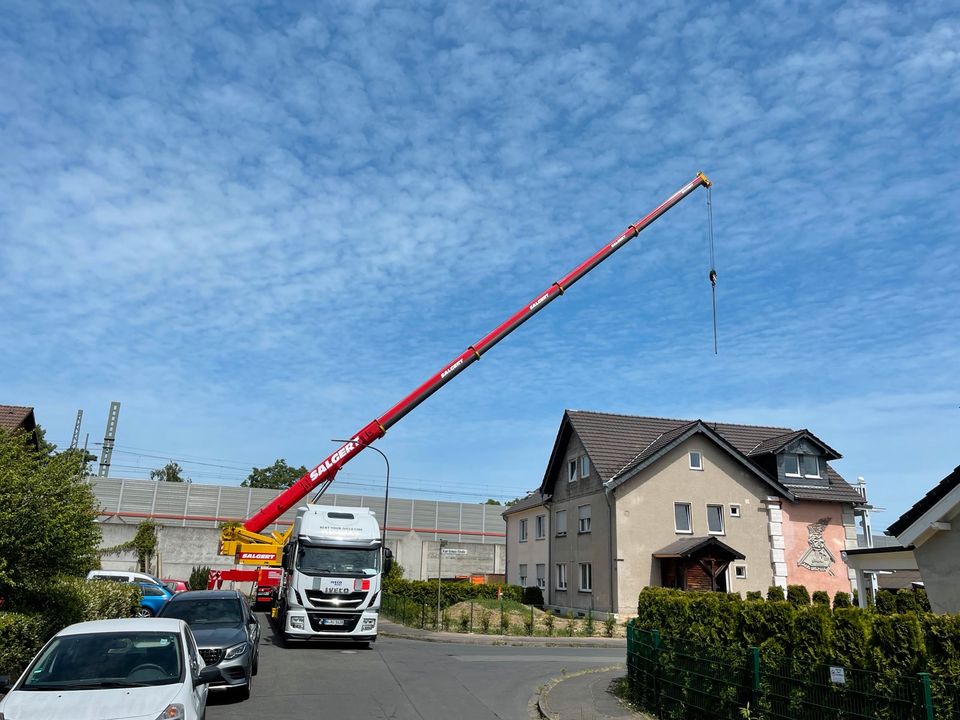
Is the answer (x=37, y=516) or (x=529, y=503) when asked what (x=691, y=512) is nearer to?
(x=529, y=503)

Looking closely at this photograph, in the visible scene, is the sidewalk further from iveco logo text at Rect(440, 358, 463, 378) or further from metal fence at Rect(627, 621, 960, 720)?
iveco logo text at Rect(440, 358, 463, 378)

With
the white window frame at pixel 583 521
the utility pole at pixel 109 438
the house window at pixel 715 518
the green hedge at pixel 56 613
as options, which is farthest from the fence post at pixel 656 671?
the utility pole at pixel 109 438

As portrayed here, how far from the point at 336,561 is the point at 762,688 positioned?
13.3 metres

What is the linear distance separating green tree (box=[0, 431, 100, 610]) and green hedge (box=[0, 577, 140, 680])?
0.64 m

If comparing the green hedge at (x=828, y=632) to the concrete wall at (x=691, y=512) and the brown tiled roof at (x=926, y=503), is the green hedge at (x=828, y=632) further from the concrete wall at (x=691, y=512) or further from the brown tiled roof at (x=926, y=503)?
the concrete wall at (x=691, y=512)

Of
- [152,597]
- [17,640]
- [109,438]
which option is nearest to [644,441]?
[152,597]

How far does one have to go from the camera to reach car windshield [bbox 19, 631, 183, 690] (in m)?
7.63

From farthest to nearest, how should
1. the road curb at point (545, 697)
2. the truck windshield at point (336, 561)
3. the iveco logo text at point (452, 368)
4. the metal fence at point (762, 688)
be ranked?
the iveco logo text at point (452, 368), the truck windshield at point (336, 561), the road curb at point (545, 697), the metal fence at point (762, 688)

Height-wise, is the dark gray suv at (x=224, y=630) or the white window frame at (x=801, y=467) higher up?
the white window frame at (x=801, y=467)

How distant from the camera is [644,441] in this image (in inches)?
1464

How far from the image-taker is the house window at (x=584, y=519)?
116 ft

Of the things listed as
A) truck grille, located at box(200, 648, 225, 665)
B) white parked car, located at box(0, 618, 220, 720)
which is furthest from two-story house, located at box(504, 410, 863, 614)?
white parked car, located at box(0, 618, 220, 720)

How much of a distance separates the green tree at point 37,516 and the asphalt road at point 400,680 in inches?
157

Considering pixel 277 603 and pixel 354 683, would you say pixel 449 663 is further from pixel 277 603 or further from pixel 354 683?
pixel 277 603
